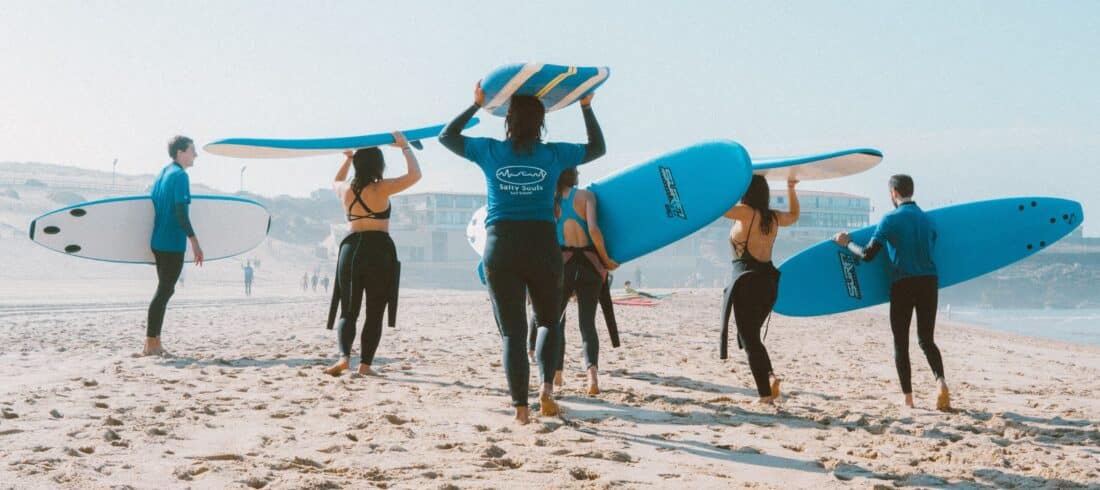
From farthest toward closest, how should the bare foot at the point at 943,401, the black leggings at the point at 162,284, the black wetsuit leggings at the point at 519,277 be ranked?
the black leggings at the point at 162,284
the bare foot at the point at 943,401
the black wetsuit leggings at the point at 519,277

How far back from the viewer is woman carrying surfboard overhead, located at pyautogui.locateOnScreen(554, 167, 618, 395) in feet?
15.8

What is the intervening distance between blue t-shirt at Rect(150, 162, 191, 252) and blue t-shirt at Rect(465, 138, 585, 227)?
139 inches

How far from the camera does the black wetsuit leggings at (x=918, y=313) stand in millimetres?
4469

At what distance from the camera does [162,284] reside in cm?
621

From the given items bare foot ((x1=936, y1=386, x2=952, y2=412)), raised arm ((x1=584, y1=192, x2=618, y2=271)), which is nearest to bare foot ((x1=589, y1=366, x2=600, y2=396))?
raised arm ((x1=584, y1=192, x2=618, y2=271))

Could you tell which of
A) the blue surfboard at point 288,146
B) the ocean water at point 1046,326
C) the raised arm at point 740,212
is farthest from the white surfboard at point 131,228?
the ocean water at point 1046,326

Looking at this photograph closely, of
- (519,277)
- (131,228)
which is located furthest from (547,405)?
(131,228)

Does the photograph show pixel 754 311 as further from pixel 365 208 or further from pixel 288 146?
pixel 288 146

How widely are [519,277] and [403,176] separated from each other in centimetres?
158

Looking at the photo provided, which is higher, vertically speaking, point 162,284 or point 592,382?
point 162,284

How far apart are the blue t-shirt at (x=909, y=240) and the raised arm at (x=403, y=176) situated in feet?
8.58

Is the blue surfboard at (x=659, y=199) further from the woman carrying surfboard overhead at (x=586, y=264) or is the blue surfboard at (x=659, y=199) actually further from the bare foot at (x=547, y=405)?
the bare foot at (x=547, y=405)

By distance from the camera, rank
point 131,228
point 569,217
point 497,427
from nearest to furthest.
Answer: point 497,427
point 569,217
point 131,228

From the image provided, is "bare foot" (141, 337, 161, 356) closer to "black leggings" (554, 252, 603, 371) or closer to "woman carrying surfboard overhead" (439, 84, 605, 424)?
"black leggings" (554, 252, 603, 371)
